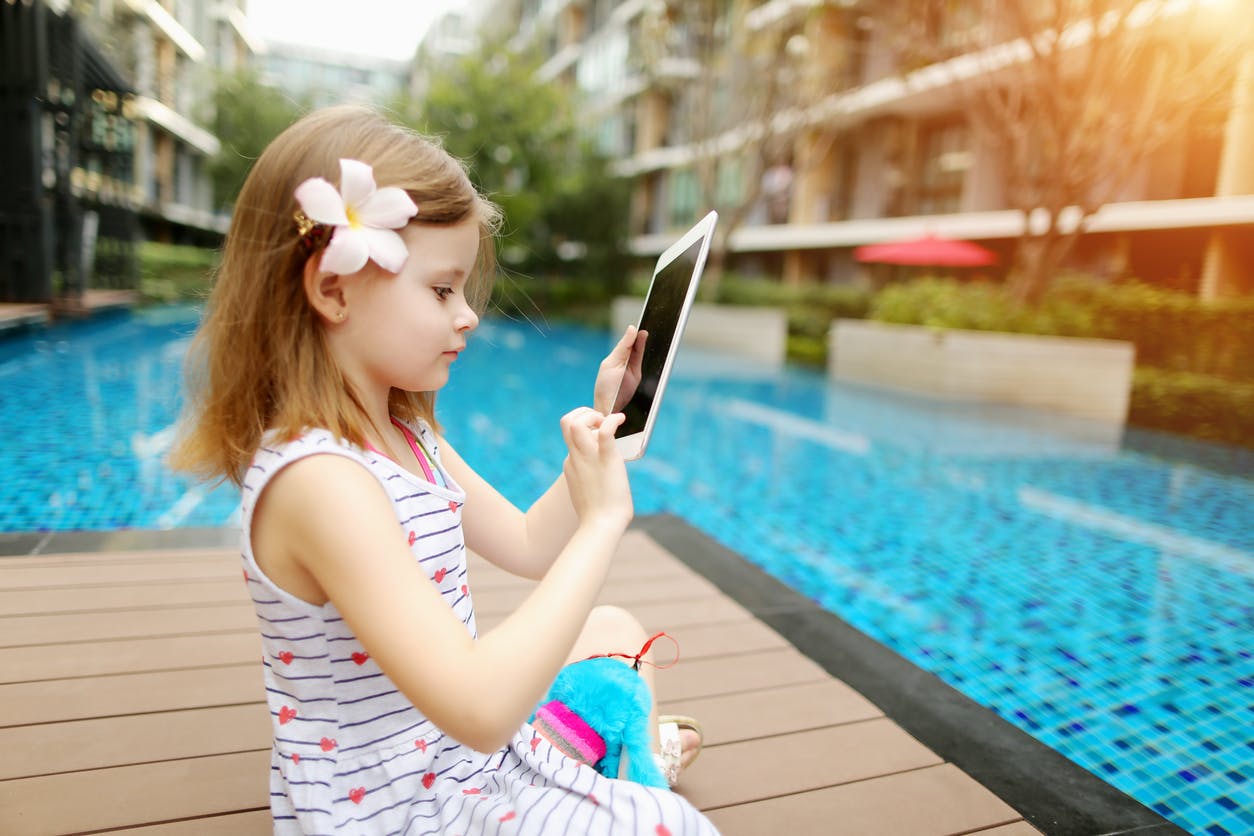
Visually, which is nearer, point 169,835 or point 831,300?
point 169,835

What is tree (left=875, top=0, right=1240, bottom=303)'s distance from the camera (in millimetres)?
9367

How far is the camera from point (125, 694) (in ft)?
6.06

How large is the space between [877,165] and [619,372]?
1896 centimetres

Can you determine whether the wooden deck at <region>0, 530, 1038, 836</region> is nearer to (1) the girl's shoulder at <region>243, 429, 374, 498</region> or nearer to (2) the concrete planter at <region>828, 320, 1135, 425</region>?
(1) the girl's shoulder at <region>243, 429, 374, 498</region>

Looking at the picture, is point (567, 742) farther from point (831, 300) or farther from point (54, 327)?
point (831, 300)

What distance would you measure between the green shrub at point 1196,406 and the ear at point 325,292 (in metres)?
9.50

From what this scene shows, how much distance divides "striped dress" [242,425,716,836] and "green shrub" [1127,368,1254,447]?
926cm

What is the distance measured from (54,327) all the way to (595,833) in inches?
476

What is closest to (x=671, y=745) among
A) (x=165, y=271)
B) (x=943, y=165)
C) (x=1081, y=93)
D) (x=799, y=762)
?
(x=799, y=762)

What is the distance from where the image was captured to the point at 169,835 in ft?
4.55

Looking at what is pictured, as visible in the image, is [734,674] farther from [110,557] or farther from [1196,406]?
[1196,406]

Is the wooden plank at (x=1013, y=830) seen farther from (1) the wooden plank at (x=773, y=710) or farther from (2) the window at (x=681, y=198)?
(2) the window at (x=681, y=198)

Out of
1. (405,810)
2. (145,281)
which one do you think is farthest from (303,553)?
(145,281)

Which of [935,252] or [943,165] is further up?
[943,165]
